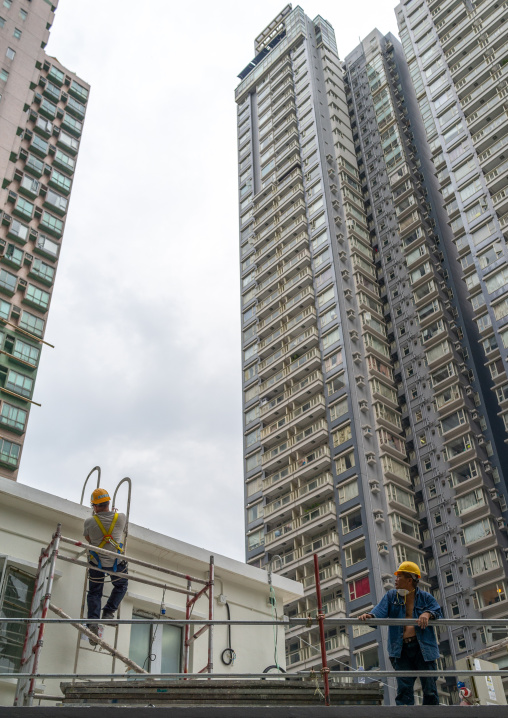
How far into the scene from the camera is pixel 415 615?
8.96 metres

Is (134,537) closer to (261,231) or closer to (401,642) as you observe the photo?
(401,642)

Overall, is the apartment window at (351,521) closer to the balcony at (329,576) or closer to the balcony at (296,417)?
the balcony at (329,576)

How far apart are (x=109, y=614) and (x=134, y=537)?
6.56ft

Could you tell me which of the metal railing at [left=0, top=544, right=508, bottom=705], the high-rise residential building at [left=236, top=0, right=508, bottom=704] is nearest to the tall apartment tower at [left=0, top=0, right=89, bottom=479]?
the high-rise residential building at [left=236, top=0, right=508, bottom=704]

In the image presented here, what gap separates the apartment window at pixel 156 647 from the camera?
43.2ft

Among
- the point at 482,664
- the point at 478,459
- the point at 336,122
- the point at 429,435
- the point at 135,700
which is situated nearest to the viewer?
the point at 135,700

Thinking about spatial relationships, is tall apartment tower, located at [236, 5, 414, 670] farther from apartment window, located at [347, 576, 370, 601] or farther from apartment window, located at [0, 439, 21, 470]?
apartment window, located at [0, 439, 21, 470]

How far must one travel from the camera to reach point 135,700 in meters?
8.14

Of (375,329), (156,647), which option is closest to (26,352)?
(375,329)

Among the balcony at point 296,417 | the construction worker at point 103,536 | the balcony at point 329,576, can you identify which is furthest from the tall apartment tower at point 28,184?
the construction worker at point 103,536

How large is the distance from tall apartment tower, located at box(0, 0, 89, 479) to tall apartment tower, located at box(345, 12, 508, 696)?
101 ft

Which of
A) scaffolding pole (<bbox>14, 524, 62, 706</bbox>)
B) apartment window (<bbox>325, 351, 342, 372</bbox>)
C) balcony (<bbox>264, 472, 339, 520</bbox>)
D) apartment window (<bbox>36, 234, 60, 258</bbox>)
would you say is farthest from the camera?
apartment window (<bbox>325, 351, 342, 372</bbox>)

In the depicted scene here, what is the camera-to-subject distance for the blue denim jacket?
339 inches

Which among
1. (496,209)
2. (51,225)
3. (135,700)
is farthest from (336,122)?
(135,700)
